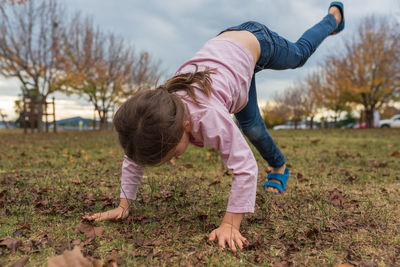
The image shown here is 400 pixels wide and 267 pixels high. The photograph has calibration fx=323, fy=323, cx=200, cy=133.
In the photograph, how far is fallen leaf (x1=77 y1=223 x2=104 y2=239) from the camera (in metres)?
1.97

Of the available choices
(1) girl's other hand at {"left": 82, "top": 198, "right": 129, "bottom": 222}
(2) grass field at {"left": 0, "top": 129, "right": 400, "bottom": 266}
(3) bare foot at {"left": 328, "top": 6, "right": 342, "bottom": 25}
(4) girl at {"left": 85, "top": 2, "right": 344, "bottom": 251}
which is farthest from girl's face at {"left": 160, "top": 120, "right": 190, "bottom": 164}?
(3) bare foot at {"left": 328, "top": 6, "right": 342, "bottom": 25}

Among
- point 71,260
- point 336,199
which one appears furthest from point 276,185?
point 71,260

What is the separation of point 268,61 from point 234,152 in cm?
140

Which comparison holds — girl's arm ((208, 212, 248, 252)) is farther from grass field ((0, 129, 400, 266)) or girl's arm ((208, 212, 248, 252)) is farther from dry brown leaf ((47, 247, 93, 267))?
dry brown leaf ((47, 247, 93, 267))

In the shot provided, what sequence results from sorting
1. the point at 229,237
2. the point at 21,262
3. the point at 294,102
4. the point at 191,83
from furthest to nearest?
the point at 294,102, the point at 191,83, the point at 229,237, the point at 21,262

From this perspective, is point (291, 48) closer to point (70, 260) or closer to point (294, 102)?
point (70, 260)

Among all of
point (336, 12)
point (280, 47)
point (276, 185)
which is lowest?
point (276, 185)

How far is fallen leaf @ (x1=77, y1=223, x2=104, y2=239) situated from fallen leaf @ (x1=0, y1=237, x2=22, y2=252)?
344mm

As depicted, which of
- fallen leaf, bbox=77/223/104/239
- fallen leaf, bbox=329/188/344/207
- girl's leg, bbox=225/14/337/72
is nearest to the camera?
fallen leaf, bbox=77/223/104/239

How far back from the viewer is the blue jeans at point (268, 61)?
3.01 metres

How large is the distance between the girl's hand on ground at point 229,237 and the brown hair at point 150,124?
1.84ft

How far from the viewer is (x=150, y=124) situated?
1.86m

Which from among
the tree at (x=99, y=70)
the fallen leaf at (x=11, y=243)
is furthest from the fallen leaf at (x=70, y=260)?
the tree at (x=99, y=70)

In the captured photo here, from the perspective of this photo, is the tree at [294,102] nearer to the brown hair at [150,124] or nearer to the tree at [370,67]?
the tree at [370,67]
